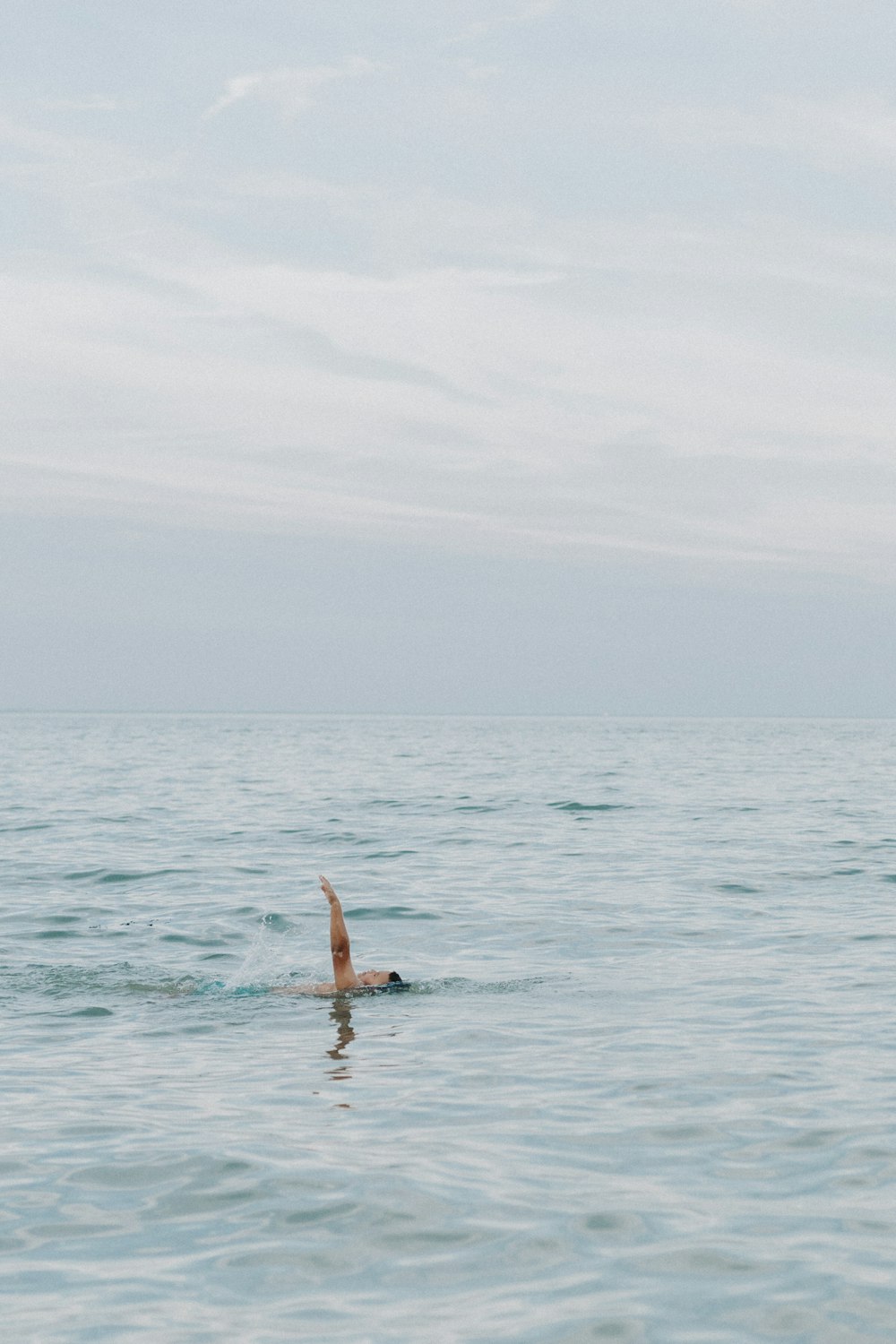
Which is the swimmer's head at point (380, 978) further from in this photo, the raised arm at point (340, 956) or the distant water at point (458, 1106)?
the distant water at point (458, 1106)

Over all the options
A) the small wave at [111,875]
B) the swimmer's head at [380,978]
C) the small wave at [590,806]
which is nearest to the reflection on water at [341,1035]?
the swimmer's head at [380,978]

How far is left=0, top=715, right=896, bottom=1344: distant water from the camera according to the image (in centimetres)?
720

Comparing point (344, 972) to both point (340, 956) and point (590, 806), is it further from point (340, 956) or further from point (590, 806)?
point (590, 806)

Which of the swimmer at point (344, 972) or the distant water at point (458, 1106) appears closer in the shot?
the distant water at point (458, 1106)

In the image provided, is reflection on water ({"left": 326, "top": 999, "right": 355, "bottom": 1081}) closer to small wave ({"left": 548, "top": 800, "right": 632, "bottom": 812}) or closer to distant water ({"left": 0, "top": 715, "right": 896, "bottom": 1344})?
distant water ({"left": 0, "top": 715, "right": 896, "bottom": 1344})

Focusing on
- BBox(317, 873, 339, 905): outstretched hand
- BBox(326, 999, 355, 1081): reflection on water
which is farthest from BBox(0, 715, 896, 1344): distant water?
BBox(317, 873, 339, 905): outstretched hand

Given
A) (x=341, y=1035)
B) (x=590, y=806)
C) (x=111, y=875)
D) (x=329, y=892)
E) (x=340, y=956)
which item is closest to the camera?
(x=341, y=1035)

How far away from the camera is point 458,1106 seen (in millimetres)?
10500

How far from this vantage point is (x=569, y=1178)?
8.83 m

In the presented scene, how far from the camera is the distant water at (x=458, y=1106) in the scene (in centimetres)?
720

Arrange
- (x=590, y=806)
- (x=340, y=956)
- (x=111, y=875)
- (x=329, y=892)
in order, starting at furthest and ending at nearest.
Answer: (x=590, y=806) → (x=111, y=875) → (x=340, y=956) → (x=329, y=892)

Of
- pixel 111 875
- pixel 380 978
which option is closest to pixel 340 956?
pixel 380 978

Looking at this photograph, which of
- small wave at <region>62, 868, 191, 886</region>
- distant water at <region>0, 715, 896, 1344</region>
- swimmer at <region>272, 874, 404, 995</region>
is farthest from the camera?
small wave at <region>62, 868, 191, 886</region>

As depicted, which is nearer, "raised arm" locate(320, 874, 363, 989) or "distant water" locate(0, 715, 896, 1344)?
"distant water" locate(0, 715, 896, 1344)
